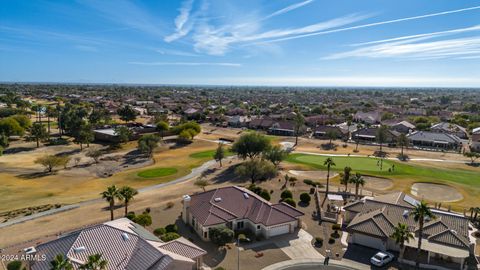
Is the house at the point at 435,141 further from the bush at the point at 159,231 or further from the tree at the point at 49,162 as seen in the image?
the tree at the point at 49,162

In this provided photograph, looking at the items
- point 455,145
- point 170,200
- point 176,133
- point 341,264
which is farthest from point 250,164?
point 455,145

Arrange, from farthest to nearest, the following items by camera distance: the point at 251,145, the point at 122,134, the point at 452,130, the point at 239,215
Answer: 1. the point at 452,130
2. the point at 122,134
3. the point at 251,145
4. the point at 239,215

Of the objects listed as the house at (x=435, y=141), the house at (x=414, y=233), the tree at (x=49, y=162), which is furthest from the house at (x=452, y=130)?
the tree at (x=49, y=162)

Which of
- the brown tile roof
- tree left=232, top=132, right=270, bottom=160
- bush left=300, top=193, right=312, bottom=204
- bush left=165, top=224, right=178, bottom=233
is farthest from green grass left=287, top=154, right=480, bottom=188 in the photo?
bush left=165, top=224, right=178, bottom=233

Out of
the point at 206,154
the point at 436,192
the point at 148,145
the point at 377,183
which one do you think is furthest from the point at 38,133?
the point at 436,192

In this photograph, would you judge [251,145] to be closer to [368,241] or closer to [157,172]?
[157,172]
